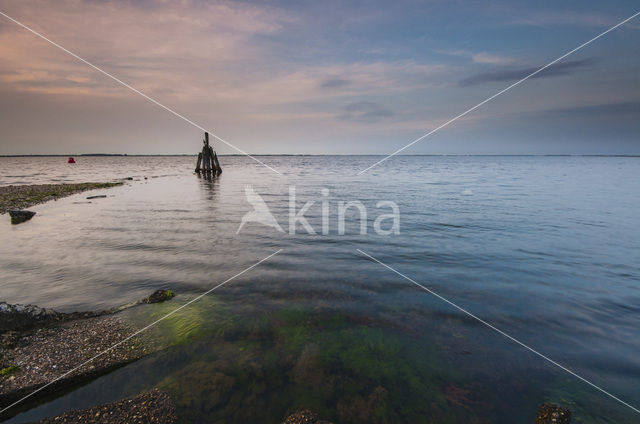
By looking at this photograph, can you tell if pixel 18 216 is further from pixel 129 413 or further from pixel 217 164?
pixel 217 164

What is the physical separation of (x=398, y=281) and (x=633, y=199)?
26413mm

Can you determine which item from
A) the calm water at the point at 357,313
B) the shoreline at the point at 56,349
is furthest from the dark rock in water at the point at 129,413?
the shoreline at the point at 56,349

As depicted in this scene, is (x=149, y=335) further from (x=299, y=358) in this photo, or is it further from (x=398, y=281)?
(x=398, y=281)

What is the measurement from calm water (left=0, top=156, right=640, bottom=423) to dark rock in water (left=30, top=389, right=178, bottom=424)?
0.16 m

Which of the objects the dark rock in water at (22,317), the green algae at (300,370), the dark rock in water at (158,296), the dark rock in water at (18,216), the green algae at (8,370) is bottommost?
the green algae at (300,370)

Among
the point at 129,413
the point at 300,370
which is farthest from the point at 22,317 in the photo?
the point at 300,370

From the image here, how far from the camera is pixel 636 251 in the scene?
10461mm

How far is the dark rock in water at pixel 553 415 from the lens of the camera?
140 inches

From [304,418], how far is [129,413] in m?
2.12

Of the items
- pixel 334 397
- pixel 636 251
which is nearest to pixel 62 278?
pixel 334 397

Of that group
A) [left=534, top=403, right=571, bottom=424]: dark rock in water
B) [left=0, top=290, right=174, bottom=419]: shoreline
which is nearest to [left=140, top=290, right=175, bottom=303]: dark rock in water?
[left=0, top=290, right=174, bottom=419]: shoreline

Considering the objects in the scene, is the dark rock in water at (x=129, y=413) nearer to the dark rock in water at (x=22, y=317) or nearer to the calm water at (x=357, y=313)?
the calm water at (x=357, y=313)

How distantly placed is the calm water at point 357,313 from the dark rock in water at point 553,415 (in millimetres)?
172

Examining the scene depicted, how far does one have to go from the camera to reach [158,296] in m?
6.58
